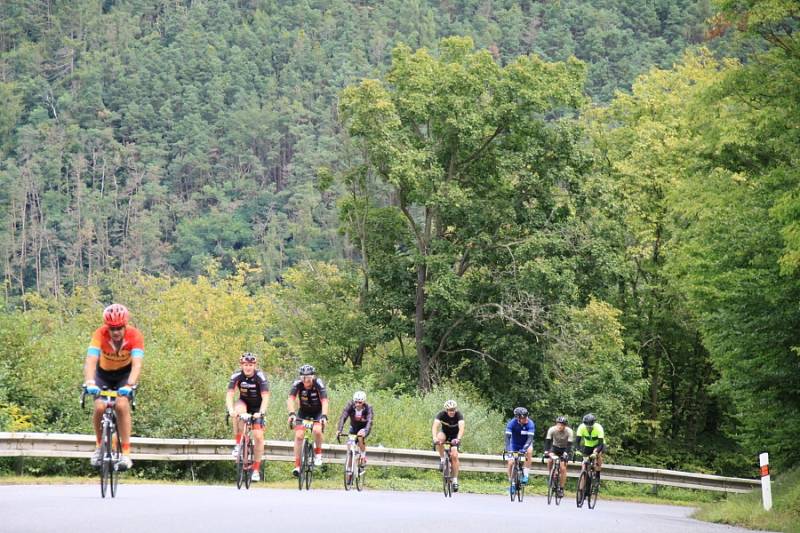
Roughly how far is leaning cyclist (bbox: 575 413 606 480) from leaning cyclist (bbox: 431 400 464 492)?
2.62m

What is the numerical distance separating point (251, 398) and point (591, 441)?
8.62 m

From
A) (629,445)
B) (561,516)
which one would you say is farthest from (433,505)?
(629,445)

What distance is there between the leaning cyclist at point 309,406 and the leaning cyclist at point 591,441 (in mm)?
6423

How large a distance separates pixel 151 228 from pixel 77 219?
43.4 feet

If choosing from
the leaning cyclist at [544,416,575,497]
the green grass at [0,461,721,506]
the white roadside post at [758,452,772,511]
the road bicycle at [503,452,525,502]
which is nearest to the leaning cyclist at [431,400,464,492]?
the road bicycle at [503,452,525,502]

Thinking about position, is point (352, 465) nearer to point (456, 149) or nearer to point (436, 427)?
point (436, 427)

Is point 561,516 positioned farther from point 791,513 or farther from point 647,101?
point 647,101

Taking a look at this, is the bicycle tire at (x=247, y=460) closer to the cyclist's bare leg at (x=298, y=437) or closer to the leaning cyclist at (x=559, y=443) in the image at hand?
the cyclist's bare leg at (x=298, y=437)

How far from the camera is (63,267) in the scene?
18100 centimetres

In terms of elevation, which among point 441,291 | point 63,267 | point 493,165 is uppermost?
point 63,267

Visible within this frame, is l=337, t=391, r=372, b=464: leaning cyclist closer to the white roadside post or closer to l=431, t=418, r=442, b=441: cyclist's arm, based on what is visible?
l=431, t=418, r=442, b=441: cyclist's arm

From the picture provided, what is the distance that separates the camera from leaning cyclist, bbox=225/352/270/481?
62.1 feet

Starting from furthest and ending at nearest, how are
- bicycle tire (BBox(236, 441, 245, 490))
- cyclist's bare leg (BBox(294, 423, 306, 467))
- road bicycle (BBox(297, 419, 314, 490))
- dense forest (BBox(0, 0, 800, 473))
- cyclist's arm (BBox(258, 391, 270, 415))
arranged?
dense forest (BBox(0, 0, 800, 473)), road bicycle (BBox(297, 419, 314, 490)), cyclist's bare leg (BBox(294, 423, 306, 467)), bicycle tire (BBox(236, 441, 245, 490)), cyclist's arm (BBox(258, 391, 270, 415))

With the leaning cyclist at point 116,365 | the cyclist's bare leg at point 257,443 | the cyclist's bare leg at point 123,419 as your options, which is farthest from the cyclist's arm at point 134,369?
the cyclist's bare leg at point 257,443
